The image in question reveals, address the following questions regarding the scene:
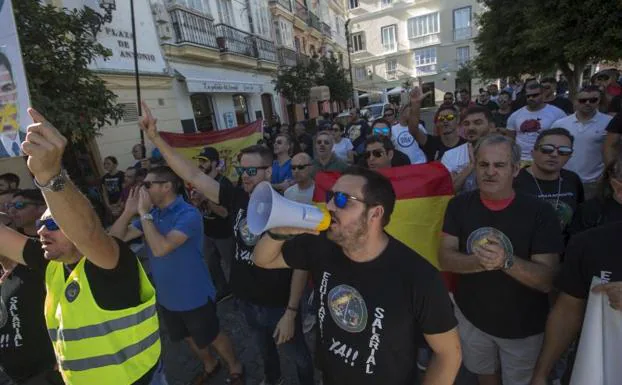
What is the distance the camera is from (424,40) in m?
36.8

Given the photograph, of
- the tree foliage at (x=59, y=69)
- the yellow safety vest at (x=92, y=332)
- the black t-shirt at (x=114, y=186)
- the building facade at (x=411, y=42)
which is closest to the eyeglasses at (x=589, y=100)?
the yellow safety vest at (x=92, y=332)

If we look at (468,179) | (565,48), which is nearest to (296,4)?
(565,48)

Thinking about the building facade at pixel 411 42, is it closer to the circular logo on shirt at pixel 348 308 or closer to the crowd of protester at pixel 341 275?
the crowd of protester at pixel 341 275

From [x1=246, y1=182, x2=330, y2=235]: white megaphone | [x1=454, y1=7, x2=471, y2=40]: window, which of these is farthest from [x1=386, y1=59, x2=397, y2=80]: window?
[x1=246, y1=182, x2=330, y2=235]: white megaphone

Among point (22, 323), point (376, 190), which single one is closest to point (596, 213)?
point (376, 190)

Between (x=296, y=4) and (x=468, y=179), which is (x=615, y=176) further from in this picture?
(x=296, y=4)

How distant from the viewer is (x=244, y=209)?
2752 millimetres

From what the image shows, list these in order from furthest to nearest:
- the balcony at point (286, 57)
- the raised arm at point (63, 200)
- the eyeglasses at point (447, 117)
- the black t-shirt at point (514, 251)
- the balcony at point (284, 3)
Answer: the balcony at point (286, 57) → the balcony at point (284, 3) → the eyeglasses at point (447, 117) → the black t-shirt at point (514, 251) → the raised arm at point (63, 200)

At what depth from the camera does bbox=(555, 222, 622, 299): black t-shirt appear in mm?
1486

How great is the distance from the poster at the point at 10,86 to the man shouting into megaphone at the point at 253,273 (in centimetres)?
84

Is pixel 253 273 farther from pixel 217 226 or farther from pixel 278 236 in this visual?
pixel 217 226

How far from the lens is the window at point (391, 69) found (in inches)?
1529

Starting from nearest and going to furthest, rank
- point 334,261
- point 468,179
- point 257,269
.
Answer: point 334,261 < point 257,269 < point 468,179

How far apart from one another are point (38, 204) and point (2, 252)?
0.84 meters
